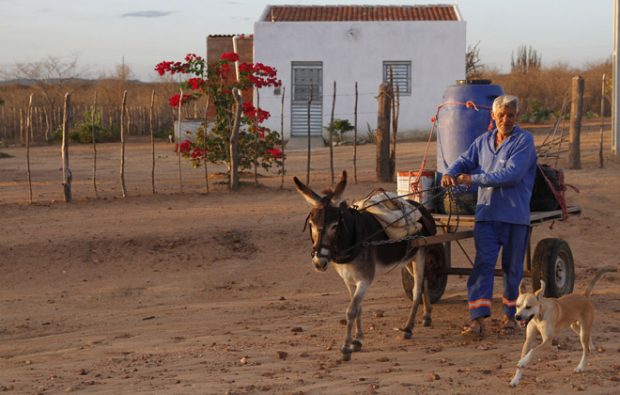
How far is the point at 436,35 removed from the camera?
30.9 metres

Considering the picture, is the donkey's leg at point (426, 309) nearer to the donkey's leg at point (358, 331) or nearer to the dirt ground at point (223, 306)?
the dirt ground at point (223, 306)

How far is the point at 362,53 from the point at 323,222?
Result: 24.6 metres

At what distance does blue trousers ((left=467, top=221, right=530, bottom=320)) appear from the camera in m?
7.91

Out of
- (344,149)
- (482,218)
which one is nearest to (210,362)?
(482,218)

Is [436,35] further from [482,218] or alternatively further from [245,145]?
[482,218]

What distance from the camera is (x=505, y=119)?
25.4ft

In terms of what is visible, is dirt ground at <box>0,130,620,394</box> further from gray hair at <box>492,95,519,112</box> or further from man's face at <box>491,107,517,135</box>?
gray hair at <box>492,95,519,112</box>

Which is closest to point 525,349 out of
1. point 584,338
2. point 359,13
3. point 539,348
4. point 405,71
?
point 539,348

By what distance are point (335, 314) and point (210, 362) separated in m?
2.16

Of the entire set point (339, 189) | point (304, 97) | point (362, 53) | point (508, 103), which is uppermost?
point (362, 53)

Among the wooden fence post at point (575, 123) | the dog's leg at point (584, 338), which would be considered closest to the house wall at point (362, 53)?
the wooden fence post at point (575, 123)

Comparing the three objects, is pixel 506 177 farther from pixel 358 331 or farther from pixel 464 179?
pixel 358 331

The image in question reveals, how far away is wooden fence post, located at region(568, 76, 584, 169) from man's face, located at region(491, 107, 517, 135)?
1152 cm

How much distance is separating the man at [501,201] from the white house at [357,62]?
22.9 metres
